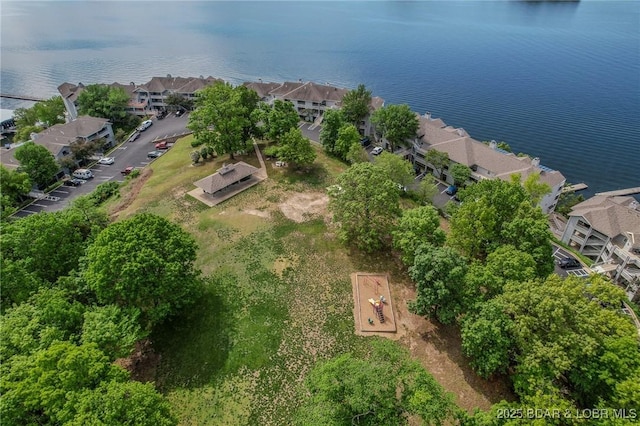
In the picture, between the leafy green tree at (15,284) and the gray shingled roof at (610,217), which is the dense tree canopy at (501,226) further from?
the leafy green tree at (15,284)

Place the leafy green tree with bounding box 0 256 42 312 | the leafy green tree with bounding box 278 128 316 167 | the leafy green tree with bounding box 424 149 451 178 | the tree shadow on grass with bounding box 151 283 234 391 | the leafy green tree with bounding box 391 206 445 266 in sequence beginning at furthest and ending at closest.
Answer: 1. the leafy green tree with bounding box 424 149 451 178
2. the leafy green tree with bounding box 278 128 316 167
3. the leafy green tree with bounding box 391 206 445 266
4. the tree shadow on grass with bounding box 151 283 234 391
5. the leafy green tree with bounding box 0 256 42 312

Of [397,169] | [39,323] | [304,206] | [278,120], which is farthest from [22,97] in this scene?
[397,169]

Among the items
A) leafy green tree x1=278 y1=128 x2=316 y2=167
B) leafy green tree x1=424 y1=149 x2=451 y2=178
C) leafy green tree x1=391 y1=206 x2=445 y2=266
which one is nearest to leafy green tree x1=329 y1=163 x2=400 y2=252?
leafy green tree x1=391 y1=206 x2=445 y2=266

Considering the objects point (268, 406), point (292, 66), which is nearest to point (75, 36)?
point (292, 66)

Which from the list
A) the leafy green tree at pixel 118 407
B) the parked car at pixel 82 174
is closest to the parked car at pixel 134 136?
the parked car at pixel 82 174

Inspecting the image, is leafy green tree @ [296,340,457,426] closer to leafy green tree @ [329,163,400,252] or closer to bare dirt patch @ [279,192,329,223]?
leafy green tree @ [329,163,400,252]

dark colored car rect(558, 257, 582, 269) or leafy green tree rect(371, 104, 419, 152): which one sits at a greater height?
leafy green tree rect(371, 104, 419, 152)

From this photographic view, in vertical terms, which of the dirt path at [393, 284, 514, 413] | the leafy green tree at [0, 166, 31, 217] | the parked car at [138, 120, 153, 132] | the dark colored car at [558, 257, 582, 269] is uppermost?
the leafy green tree at [0, 166, 31, 217]
